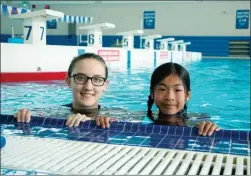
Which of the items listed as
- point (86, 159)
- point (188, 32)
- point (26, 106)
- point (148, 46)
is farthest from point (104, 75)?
point (188, 32)

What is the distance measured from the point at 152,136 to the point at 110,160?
0.47 meters

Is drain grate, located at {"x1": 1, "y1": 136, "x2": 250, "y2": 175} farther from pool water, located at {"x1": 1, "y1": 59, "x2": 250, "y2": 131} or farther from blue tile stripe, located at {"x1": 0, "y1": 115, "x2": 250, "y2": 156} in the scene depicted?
pool water, located at {"x1": 1, "y1": 59, "x2": 250, "y2": 131}

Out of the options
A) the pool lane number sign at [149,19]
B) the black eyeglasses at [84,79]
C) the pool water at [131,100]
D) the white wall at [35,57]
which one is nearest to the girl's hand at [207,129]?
the black eyeglasses at [84,79]

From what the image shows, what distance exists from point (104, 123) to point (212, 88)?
13.1 ft

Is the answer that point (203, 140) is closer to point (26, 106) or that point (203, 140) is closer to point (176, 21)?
point (26, 106)

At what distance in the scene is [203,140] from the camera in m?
1.66

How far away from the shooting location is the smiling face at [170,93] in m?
2.14

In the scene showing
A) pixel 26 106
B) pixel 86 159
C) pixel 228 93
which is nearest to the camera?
pixel 86 159

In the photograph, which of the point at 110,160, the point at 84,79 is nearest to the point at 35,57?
the point at 84,79

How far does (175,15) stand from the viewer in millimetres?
20672

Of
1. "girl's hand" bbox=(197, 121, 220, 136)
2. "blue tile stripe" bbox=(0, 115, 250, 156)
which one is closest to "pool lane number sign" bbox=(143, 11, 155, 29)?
"blue tile stripe" bbox=(0, 115, 250, 156)

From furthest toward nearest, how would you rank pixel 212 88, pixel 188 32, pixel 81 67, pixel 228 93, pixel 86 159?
pixel 188 32, pixel 212 88, pixel 228 93, pixel 81 67, pixel 86 159

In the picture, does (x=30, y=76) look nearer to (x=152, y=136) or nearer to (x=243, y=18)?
(x=152, y=136)

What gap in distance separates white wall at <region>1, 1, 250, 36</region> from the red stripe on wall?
16.0 metres
